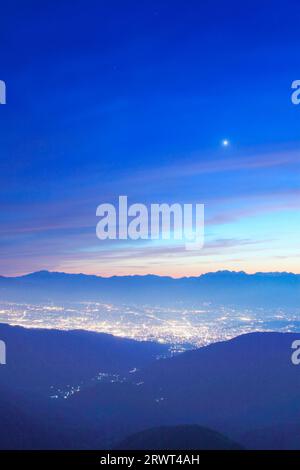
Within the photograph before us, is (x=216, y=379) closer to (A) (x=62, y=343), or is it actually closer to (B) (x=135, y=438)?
(B) (x=135, y=438)

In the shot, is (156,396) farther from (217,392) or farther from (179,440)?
(179,440)

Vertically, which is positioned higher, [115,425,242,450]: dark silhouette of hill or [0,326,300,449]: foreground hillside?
[115,425,242,450]: dark silhouette of hill

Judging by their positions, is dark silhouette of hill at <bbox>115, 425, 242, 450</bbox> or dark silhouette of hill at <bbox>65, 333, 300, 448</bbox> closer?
dark silhouette of hill at <bbox>115, 425, 242, 450</bbox>

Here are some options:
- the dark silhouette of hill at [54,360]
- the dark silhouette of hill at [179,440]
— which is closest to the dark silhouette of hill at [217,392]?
the dark silhouette of hill at [179,440]

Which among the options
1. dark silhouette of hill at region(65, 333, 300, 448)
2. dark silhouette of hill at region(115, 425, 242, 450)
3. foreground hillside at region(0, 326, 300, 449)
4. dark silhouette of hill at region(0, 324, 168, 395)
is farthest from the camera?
dark silhouette of hill at region(0, 324, 168, 395)

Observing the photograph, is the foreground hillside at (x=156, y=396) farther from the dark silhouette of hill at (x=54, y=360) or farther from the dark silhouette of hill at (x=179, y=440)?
the dark silhouette of hill at (x=179, y=440)

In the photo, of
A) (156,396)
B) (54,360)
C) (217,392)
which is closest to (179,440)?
(217,392)

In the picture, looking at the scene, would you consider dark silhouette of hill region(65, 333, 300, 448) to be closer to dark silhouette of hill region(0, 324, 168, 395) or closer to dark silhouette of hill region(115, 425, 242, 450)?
dark silhouette of hill region(115, 425, 242, 450)

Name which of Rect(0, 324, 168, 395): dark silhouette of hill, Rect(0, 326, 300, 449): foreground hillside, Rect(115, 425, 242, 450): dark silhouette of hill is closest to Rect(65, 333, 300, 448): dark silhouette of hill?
Rect(0, 326, 300, 449): foreground hillside
